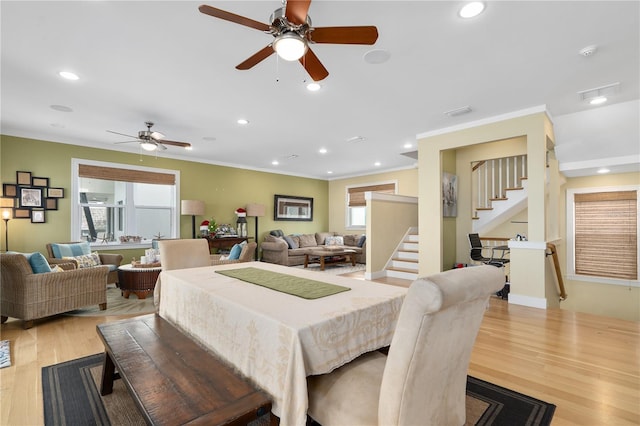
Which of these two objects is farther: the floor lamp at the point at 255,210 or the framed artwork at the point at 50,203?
the floor lamp at the point at 255,210

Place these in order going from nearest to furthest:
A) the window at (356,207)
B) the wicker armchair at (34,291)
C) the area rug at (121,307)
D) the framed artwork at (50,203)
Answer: the wicker armchair at (34,291) → the area rug at (121,307) → the framed artwork at (50,203) → the window at (356,207)

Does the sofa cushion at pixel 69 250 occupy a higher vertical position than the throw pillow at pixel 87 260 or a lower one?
higher

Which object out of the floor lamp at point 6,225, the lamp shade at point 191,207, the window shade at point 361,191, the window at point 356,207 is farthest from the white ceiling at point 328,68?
the window at point 356,207

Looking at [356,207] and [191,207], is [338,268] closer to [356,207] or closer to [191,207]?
[356,207]

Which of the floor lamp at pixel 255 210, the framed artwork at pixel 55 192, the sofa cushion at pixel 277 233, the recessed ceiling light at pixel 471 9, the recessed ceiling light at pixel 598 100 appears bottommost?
the sofa cushion at pixel 277 233

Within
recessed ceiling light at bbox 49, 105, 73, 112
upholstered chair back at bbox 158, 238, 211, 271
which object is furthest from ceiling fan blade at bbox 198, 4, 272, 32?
recessed ceiling light at bbox 49, 105, 73, 112

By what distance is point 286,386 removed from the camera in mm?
1105

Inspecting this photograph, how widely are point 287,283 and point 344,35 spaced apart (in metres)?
1.61

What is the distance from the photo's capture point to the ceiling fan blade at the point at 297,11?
1.65 metres

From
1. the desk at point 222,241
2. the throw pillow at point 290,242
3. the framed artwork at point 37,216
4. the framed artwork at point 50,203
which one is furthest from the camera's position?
the throw pillow at point 290,242

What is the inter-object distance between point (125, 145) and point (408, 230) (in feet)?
19.8

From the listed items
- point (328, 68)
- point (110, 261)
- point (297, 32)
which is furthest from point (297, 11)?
point (110, 261)

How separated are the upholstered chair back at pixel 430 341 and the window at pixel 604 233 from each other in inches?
276

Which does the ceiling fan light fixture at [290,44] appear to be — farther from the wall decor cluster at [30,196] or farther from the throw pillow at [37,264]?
the wall decor cluster at [30,196]
